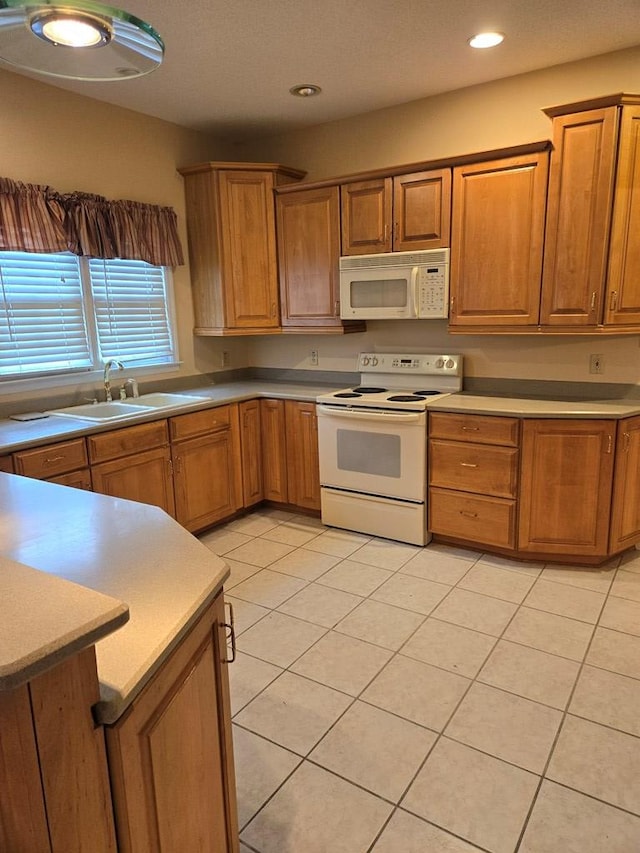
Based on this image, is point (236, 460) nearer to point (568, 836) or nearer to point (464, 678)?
point (464, 678)

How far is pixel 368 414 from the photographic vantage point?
3416 mm

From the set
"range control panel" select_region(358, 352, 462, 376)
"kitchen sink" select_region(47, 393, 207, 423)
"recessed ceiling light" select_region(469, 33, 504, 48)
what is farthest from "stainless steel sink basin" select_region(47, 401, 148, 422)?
"recessed ceiling light" select_region(469, 33, 504, 48)

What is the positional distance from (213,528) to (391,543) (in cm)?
120

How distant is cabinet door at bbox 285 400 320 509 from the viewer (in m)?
3.78

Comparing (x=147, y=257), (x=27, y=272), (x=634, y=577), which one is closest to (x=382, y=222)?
(x=147, y=257)

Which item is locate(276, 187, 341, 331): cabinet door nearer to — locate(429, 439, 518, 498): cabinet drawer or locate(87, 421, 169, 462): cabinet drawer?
locate(429, 439, 518, 498): cabinet drawer

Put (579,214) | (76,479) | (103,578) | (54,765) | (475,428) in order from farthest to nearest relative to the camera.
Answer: (475,428), (579,214), (76,479), (103,578), (54,765)

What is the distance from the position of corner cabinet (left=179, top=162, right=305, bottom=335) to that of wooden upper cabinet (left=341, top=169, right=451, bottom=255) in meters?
0.59

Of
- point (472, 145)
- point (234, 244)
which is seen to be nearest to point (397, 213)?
point (472, 145)

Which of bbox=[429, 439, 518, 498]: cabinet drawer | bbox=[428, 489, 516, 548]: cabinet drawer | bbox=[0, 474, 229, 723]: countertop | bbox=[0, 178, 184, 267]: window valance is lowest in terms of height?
bbox=[428, 489, 516, 548]: cabinet drawer

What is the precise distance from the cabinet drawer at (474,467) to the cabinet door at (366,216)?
131cm

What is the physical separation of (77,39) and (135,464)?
212 centimetres

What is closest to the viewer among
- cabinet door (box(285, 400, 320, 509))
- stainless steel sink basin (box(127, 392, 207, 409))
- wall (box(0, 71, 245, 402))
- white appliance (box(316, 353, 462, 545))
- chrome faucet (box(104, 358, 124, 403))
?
wall (box(0, 71, 245, 402))

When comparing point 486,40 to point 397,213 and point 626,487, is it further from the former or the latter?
point 626,487
